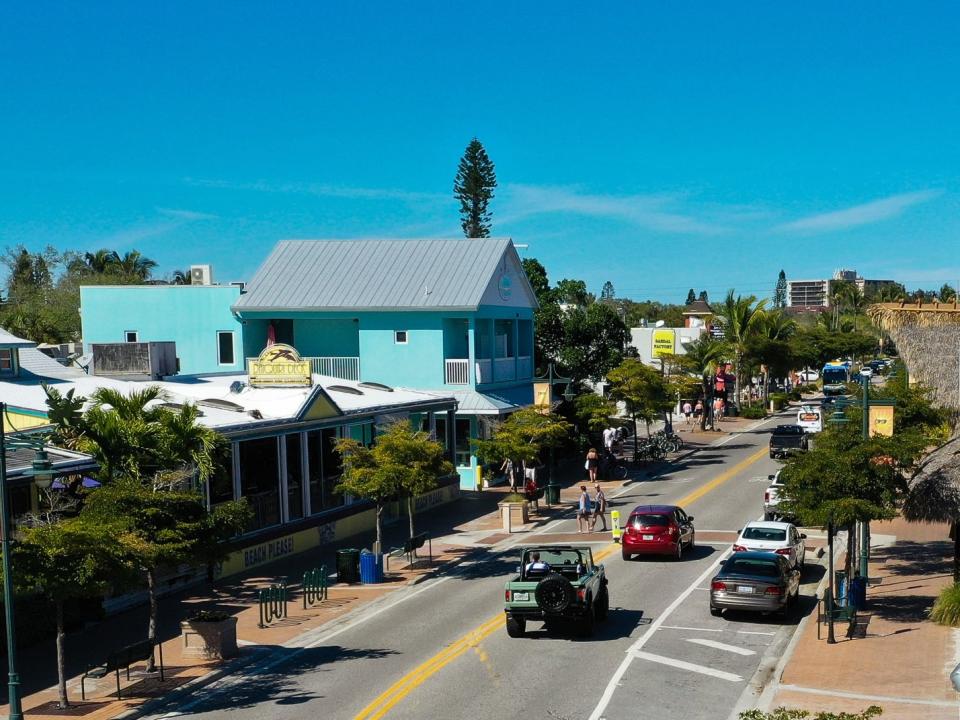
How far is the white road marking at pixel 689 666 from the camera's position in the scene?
1886cm

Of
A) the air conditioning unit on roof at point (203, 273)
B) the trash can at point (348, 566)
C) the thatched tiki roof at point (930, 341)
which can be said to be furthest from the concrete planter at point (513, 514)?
the air conditioning unit on roof at point (203, 273)

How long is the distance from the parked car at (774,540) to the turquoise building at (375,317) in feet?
60.4

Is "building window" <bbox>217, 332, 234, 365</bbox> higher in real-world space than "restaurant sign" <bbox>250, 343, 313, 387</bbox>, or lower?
higher

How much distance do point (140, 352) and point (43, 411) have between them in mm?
9967

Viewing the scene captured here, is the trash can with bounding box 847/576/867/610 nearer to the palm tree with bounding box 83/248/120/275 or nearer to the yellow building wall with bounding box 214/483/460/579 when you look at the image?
the yellow building wall with bounding box 214/483/460/579

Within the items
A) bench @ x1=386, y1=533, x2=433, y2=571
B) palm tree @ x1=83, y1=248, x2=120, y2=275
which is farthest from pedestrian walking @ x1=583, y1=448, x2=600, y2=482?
palm tree @ x1=83, y1=248, x2=120, y2=275

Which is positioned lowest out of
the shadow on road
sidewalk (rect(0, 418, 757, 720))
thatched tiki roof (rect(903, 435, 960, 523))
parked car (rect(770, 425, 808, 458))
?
the shadow on road

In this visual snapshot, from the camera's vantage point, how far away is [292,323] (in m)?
49.8

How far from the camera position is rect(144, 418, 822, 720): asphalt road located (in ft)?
56.1

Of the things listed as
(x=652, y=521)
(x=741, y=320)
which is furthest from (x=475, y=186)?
(x=652, y=521)

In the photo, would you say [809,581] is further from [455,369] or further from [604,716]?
[455,369]

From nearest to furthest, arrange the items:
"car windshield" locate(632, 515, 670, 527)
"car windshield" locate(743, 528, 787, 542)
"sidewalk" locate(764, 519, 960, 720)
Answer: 1. "sidewalk" locate(764, 519, 960, 720)
2. "car windshield" locate(743, 528, 787, 542)
3. "car windshield" locate(632, 515, 670, 527)

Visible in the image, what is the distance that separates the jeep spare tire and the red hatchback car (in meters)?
9.09

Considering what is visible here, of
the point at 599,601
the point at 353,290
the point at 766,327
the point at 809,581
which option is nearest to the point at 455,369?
the point at 353,290
